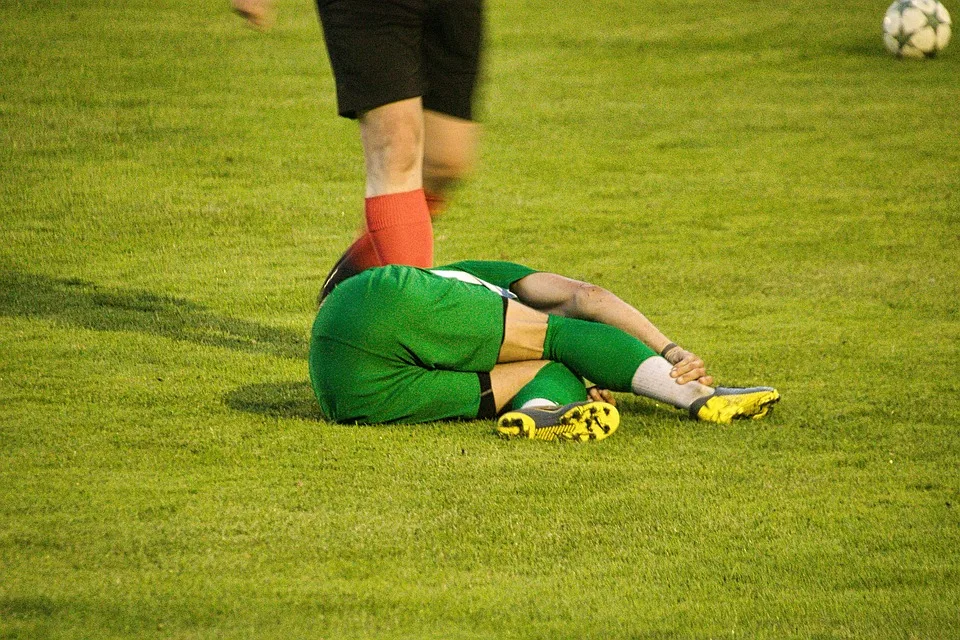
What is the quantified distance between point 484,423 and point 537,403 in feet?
0.68

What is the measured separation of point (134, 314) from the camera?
5688mm

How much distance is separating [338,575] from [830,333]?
3197 mm

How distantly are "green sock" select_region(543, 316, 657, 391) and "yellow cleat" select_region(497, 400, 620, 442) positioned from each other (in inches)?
7.7

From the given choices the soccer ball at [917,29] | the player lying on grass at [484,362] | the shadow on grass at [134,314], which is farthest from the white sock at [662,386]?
the soccer ball at [917,29]

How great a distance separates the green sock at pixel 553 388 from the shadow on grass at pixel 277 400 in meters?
0.64

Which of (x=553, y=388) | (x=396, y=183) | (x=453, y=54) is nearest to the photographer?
(x=553, y=388)

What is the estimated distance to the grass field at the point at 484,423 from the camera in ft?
9.82

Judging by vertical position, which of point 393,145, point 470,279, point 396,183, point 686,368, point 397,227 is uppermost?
point 393,145

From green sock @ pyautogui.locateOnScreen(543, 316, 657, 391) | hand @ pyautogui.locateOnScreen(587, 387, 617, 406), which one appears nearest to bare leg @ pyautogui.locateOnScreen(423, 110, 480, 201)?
green sock @ pyautogui.locateOnScreen(543, 316, 657, 391)

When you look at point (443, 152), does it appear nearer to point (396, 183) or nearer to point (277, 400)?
point (396, 183)

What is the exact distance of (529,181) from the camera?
27.9 feet

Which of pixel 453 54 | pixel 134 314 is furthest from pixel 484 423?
pixel 134 314

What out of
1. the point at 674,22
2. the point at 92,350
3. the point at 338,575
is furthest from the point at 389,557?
the point at 674,22

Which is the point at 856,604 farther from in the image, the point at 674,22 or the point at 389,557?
the point at 674,22
